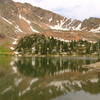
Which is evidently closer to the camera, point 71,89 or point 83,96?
point 83,96

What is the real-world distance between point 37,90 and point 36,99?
10442mm

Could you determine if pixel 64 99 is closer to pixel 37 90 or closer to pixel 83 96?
pixel 83 96

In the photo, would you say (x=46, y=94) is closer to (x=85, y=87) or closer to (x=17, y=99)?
(x=17, y=99)

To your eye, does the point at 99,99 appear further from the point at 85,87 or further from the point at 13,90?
the point at 13,90

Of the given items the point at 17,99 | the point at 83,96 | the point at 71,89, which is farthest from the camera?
the point at 71,89

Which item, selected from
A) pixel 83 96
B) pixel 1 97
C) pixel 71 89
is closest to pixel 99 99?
pixel 83 96

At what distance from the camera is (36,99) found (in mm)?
49000

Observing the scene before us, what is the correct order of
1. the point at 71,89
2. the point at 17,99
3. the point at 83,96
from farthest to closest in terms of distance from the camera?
the point at 71,89 → the point at 83,96 → the point at 17,99

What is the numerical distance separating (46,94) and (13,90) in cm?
785

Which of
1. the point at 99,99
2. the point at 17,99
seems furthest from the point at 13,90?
the point at 99,99

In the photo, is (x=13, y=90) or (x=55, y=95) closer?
(x=55, y=95)

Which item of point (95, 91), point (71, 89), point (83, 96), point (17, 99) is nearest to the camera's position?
point (17, 99)

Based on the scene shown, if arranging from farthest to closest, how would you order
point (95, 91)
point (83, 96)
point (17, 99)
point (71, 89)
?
point (71, 89) < point (95, 91) < point (83, 96) < point (17, 99)

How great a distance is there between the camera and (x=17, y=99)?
4894cm
